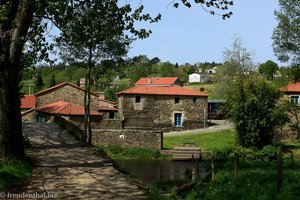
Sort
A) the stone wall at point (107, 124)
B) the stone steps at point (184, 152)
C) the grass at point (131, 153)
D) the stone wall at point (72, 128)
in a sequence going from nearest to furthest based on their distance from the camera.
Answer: the stone wall at point (72, 128), the stone steps at point (184, 152), the grass at point (131, 153), the stone wall at point (107, 124)

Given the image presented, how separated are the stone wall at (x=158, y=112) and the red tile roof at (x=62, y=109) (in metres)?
5.73

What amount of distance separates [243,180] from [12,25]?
9.03 metres

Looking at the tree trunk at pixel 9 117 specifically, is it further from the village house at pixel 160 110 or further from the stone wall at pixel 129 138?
the village house at pixel 160 110

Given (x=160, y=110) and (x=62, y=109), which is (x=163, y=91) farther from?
(x=62, y=109)

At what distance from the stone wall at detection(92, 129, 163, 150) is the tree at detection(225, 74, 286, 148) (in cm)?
743

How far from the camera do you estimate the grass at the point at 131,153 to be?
1433 inches

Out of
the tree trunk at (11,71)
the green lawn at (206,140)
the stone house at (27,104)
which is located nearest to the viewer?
the tree trunk at (11,71)

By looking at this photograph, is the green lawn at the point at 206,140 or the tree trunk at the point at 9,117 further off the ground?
the tree trunk at the point at 9,117

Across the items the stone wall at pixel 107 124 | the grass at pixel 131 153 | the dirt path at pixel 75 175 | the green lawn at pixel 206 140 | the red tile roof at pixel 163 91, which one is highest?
the red tile roof at pixel 163 91

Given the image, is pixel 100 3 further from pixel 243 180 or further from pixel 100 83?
pixel 100 83

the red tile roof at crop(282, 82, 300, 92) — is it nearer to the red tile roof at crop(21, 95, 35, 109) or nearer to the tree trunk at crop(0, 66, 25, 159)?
the red tile roof at crop(21, 95, 35, 109)

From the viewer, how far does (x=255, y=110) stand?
109 feet

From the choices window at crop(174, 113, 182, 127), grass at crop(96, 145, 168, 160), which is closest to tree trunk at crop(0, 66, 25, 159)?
grass at crop(96, 145, 168, 160)

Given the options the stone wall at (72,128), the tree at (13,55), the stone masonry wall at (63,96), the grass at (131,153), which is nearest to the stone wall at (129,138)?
the grass at (131,153)
